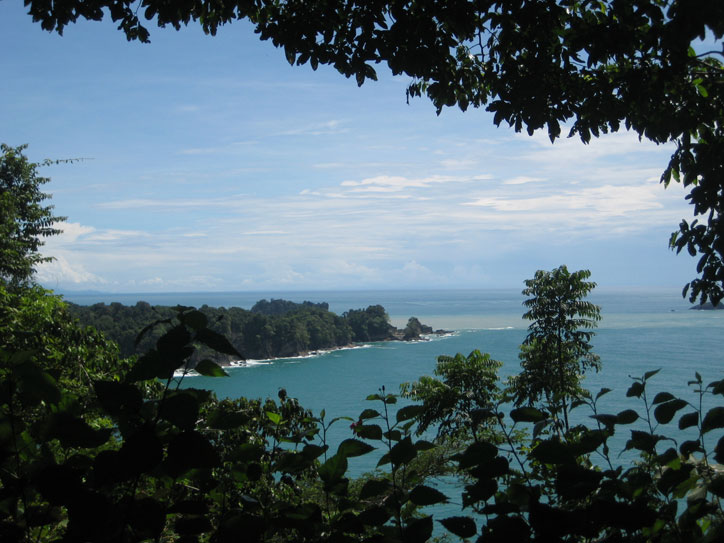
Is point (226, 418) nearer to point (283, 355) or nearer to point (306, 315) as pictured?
point (283, 355)

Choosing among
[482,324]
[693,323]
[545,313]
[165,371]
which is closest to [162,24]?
[165,371]

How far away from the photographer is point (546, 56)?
7.63 ft

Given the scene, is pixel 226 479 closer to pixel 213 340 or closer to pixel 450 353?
pixel 213 340

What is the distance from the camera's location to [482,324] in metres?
66.8

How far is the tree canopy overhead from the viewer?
2.10 m

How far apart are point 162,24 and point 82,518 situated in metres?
2.21

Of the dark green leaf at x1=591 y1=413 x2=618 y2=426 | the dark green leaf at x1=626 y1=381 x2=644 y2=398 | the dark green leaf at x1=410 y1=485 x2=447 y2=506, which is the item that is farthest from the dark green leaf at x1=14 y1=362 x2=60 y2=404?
the dark green leaf at x1=626 y1=381 x2=644 y2=398

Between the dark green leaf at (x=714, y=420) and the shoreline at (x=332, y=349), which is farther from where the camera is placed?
the shoreline at (x=332, y=349)

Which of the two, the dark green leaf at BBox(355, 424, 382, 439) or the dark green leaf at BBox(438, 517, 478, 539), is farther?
the dark green leaf at BBox(355, 424, 382, 439)

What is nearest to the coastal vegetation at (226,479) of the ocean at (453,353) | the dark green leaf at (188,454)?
the dark green leaf at (188,454)

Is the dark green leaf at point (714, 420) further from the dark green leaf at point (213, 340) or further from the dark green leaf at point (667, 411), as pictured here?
the dark green leaf at point (213, 340)

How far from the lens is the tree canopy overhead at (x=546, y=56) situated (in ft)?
6.89

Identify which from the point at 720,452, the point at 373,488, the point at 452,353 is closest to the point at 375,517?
the point at 373,488

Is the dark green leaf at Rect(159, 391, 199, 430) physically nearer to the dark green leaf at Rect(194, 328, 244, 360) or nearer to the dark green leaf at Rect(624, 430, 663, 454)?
the dark green leaf at Rect(194, 328, 244, 360)
